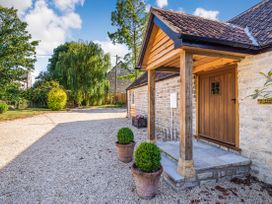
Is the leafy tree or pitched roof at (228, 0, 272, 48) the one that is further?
the leafy tree

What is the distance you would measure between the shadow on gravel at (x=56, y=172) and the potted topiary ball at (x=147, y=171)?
906mm

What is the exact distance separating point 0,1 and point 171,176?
22.0 meters

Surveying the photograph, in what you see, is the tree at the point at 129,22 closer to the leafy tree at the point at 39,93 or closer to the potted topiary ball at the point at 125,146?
the leafy tree at the point at 39,93

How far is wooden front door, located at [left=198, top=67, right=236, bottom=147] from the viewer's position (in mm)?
4105

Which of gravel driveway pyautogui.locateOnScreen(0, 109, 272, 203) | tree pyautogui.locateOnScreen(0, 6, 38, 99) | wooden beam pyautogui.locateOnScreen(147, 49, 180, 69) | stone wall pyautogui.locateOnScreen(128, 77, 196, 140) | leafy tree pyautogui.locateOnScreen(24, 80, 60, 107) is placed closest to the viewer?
gravel driveway pyautogui.locateOnScreen(0, 109, 272, 203)

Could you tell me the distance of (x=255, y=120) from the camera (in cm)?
347

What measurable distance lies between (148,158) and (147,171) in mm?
231

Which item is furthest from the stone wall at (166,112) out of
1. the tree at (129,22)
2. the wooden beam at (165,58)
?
the tree at (129,22)

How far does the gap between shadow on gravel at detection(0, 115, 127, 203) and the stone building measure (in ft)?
5.53

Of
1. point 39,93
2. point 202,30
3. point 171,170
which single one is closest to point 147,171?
point 171,170

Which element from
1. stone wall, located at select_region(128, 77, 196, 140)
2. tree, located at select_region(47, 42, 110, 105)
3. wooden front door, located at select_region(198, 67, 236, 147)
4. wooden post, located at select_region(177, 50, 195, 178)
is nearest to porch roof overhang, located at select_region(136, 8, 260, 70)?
wooden post, located at select_region(177, 50, 195, 178)

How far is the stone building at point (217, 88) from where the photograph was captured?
3.13 metres

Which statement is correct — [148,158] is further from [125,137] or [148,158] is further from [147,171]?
[125,137]

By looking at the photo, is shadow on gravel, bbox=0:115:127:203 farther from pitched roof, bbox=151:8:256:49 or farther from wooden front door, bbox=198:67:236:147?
pitched roof, bbox=151:8:256:49
